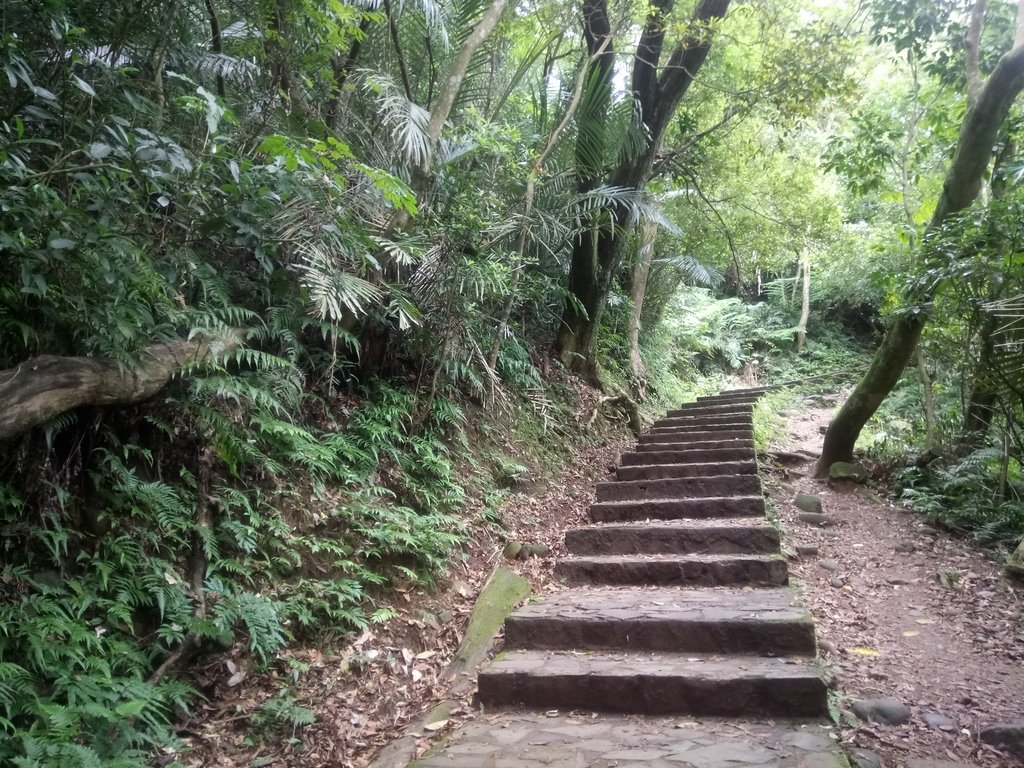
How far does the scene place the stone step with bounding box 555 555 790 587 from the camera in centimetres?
392

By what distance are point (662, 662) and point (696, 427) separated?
5.42 metres

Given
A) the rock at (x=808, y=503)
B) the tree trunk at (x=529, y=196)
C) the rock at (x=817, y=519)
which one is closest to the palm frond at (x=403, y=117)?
the tree trunk at (x=529, y=196)

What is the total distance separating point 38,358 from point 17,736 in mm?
1315

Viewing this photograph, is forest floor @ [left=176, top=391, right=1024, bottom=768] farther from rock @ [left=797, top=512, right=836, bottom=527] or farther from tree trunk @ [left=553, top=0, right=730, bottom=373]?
tree trunk @ [left=553, top=0, right=730, bottom=373]

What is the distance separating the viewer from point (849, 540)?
5391 millimetres

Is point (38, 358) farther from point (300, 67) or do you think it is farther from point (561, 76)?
point (561, 76)

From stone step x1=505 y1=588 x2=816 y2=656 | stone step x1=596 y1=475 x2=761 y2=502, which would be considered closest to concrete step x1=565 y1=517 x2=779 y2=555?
stone step x1=505 y1=588 x2=816 y2=656

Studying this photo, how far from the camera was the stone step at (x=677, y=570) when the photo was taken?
3920mm

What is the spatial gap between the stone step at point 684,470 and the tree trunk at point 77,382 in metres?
4.38

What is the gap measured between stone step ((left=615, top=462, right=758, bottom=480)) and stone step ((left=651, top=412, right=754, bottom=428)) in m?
1.94

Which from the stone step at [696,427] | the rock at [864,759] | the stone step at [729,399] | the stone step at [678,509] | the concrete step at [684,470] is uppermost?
the stone step at [729,399]

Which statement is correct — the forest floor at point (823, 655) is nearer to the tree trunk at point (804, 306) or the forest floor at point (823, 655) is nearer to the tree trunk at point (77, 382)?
the tree trunk at point (77, 382)

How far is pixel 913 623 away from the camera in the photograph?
152 inches

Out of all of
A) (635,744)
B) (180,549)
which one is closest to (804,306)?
(635,744)
